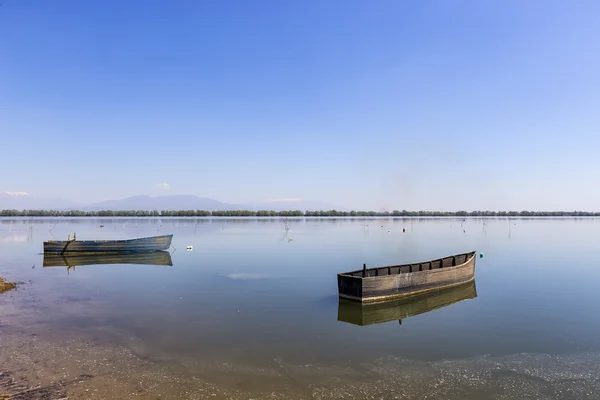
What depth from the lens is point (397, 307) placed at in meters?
19.8

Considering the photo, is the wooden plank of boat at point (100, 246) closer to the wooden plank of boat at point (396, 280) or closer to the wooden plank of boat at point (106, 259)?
the wooden plank of boat at point (106, 259)

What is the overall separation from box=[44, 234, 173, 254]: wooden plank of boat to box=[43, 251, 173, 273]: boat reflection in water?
1.48ft

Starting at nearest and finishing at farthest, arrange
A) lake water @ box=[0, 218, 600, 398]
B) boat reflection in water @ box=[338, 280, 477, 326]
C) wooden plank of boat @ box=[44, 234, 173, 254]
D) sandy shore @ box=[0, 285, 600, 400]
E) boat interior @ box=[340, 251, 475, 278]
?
sandy shore @ box=[0, 285, 600, 400], lake water @ box=[0, 218, 600, 398], boat reflection in water @ box=[338, 280, 477, 326], boat interior @ box=[340, 251, 475, 278], wooden plank of boat @ box=[44, 234, 173, 254]

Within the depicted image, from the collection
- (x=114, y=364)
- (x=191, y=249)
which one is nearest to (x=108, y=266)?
(x=191, y=249)

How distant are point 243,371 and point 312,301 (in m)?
9.39

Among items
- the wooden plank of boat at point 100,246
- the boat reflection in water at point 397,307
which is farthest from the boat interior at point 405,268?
the wooden plank of boat at point 100,246

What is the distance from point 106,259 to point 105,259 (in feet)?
0.39

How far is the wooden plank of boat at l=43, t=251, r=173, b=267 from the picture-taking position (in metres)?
36.4

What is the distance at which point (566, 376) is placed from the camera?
37.8 feet

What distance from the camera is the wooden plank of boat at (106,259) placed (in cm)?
3636

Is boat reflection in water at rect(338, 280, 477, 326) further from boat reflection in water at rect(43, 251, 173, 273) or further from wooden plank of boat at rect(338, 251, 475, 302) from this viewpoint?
boat reflection in water at rect(43, 251, 173, 273)

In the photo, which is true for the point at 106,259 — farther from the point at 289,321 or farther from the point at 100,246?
the point at 289,321

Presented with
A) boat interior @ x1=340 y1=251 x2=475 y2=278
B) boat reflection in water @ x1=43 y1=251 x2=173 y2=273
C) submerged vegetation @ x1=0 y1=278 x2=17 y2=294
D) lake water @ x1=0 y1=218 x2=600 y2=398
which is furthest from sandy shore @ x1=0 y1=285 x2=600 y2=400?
boat reflection in water @ x1=43 y1=251 x2=173 y2=273

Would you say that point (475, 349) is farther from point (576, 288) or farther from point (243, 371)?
point (576, 288)
